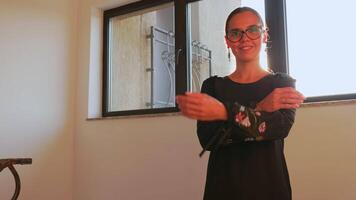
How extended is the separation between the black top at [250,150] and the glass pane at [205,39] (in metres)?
1.35

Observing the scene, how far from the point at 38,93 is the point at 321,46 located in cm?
188

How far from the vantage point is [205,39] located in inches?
94.1

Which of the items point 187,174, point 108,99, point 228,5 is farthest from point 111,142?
point 228,5

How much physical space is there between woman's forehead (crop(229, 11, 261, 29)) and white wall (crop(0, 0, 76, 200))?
1.83 metres

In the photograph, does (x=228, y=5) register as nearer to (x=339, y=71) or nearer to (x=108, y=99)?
(x=339, y=71)

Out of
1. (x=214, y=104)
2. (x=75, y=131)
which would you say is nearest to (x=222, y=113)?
(x=214, y=104)

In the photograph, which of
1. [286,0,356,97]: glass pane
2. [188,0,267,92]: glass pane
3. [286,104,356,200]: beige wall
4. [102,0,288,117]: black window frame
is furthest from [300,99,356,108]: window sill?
[188,0,267,92]: glass pane

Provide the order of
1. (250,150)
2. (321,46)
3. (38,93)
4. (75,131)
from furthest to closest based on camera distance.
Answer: (75,131) < (38,93) < (321,46) < (250,150)

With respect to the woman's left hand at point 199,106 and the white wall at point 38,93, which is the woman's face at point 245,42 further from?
the white wall at point 38,93

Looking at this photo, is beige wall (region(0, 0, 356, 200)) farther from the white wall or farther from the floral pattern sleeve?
the floral pattern sleeve

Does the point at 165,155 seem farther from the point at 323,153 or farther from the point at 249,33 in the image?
the point at 249,33

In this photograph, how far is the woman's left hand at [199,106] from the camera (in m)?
0.72

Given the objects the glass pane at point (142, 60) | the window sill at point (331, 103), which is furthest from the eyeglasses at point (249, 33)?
the glass pane at point (142, 60)

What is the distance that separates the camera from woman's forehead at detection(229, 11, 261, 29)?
0.92 metres
